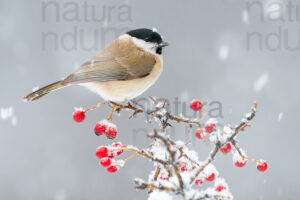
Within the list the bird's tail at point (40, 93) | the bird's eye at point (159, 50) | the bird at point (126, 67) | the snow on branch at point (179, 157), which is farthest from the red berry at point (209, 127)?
the bird's eye at point (159, 50)

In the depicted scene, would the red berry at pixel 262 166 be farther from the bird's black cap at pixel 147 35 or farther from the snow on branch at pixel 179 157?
the bird's black cap at pixel 147 35

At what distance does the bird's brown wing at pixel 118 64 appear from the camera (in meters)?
2.71

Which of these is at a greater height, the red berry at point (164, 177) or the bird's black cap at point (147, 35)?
the bird's black cap at point (147, 35)

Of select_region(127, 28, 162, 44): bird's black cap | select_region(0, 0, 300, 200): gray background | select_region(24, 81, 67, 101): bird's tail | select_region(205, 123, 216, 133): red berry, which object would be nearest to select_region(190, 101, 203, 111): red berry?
select_region(205, 123, 216, 133): red berry

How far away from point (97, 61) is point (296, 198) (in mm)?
Result: 4138

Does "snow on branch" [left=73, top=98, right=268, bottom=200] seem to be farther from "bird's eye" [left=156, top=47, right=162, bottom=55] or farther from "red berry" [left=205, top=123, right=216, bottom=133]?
"bird's eye" [left=156, top=47, right=162, bottom=55]

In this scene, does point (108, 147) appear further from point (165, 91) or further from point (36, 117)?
point (36, 117)

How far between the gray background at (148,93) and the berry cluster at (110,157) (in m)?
3.91

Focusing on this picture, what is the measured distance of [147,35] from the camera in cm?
276

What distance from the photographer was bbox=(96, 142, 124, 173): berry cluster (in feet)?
5.62

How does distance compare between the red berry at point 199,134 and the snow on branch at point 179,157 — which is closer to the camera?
the snow on branch at point 179,157

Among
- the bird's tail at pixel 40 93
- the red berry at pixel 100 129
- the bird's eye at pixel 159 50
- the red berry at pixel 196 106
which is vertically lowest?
the red berry at pixel 100 129

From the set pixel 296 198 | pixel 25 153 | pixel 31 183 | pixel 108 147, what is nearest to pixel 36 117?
pixel 25 153

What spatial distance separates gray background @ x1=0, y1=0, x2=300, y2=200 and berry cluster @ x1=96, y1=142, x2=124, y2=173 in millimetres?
3913
